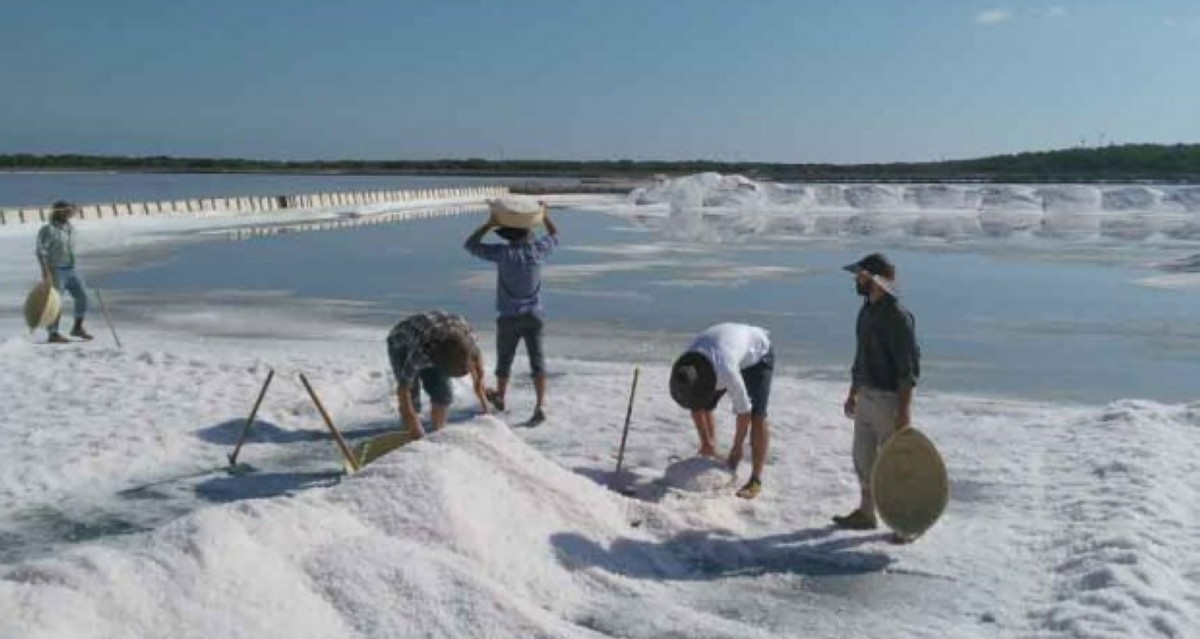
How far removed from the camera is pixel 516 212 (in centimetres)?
791

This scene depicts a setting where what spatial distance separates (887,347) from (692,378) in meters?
1.06

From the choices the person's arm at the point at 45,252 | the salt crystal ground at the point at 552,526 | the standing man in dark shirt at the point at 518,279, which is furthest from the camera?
the person's arm at the point at 45,252

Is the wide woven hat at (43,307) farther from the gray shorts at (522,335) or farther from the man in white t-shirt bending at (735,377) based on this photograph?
the man in white t-shirt bending at (735,377)

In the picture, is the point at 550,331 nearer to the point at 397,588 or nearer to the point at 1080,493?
the point at 1080,493

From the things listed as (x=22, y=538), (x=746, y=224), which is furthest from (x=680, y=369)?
(x=746, y=224)

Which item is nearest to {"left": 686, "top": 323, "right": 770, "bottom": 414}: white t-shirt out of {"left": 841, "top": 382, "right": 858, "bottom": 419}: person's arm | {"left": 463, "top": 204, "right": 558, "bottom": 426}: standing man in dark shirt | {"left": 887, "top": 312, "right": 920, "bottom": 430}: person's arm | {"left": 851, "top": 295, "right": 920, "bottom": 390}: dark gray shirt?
A: {"left": 841, "top": 382, "right": 858, "bottom": 419}: person's arm

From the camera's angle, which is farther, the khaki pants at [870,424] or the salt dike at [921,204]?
the salt dike at [921,204]

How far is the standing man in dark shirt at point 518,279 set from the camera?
803cm

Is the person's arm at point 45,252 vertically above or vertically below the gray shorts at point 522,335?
above

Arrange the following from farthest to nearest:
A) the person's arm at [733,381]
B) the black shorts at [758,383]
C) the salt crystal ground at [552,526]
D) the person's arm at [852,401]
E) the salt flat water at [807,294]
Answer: the salt flat water at [807,294] → the black shorts at [758,383] → the person's arm at [733,381] → the person's arm at [852,401] → the salt crystal ground at [552,526]

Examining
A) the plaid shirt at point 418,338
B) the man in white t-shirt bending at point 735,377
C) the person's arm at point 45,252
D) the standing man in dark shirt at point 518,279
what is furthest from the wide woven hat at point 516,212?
the person's arm at point 45,252

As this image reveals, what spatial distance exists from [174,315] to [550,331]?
467 cm

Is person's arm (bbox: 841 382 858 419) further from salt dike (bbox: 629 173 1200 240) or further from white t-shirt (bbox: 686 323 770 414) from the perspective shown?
salt dike (bbox: 629 173 1200 240)

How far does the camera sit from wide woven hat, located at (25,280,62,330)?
11305 mm
